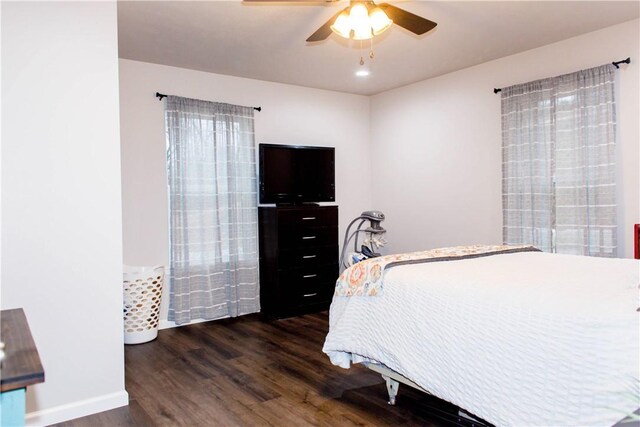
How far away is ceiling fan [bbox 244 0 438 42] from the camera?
2.43 metres

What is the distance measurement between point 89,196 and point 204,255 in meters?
1.93

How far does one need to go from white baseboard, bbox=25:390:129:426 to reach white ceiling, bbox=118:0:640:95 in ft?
8.01

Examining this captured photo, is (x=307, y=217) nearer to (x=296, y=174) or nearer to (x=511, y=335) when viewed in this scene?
(x=296, y=174)

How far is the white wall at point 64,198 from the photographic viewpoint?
2.31 meters

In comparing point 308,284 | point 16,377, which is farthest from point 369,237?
point 16,377

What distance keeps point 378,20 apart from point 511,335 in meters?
→ 1.79

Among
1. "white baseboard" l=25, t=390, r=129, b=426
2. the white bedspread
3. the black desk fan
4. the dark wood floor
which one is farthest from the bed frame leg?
the black desk fan

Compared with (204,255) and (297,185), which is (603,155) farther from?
(204,255)

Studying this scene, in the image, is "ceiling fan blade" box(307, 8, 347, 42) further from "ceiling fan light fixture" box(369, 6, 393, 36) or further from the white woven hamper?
the white woven hamper

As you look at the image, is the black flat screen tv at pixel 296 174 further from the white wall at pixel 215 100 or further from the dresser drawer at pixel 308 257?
the dresser drawer at pixel 308 257

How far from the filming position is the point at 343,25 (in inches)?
102

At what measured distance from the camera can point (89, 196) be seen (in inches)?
98.5

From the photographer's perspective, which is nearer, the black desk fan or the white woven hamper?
the white woven hamper

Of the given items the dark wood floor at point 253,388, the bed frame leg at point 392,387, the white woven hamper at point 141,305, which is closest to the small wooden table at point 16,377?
the dark wood floor at point 253,388
